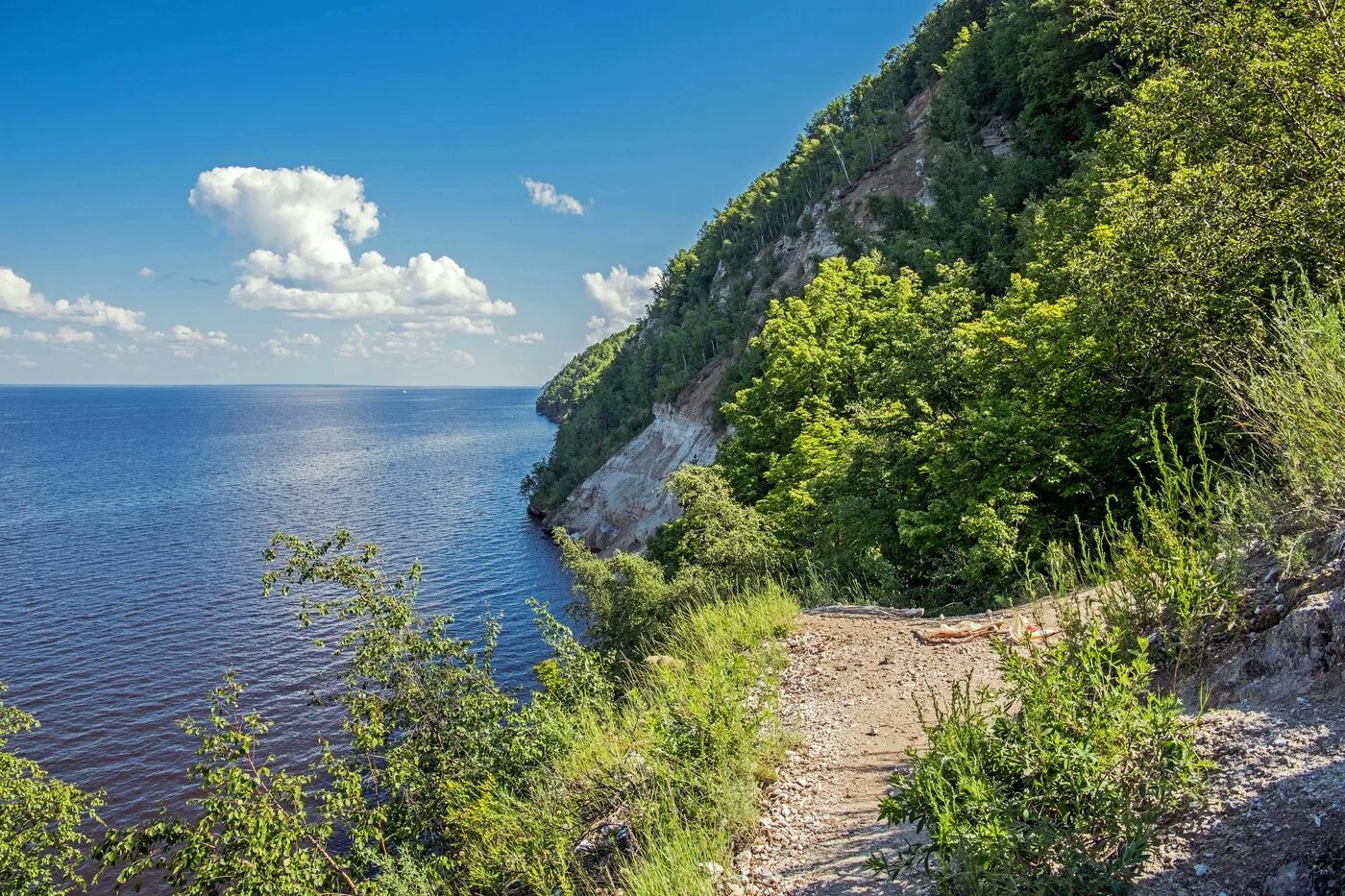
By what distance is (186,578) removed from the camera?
41.2 meters

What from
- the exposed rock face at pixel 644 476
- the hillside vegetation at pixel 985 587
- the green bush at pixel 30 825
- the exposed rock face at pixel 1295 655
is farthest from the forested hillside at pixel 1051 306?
the green bush at pixel 30 825

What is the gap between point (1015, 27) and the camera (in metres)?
43.3

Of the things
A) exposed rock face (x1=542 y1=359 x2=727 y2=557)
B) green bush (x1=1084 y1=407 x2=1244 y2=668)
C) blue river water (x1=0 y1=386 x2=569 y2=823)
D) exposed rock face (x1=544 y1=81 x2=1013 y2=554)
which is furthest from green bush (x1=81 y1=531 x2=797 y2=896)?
exposed rock face (x1=544 y1=81 x2=1013 y2=554)

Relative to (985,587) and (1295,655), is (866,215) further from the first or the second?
(1295,655)

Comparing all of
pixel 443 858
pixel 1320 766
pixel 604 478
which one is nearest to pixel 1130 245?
pixel 1320 766

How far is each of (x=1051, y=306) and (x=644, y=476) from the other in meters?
38.2

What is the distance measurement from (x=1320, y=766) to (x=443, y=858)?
25.2 ft

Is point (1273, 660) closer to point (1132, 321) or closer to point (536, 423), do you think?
point (1132, 321)

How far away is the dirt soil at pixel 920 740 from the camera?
10.8 feet

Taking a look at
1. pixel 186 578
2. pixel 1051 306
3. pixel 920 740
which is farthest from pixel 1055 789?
pixel 186 578

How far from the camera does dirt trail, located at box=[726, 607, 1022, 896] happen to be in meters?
4.88

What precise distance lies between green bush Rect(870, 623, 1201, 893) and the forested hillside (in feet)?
9.68

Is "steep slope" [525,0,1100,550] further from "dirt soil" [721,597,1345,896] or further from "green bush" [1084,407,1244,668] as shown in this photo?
"green bush" [1084,407,1244,668]

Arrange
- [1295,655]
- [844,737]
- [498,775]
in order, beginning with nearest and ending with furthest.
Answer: [1295,655] < [844,737] < [498,775]
